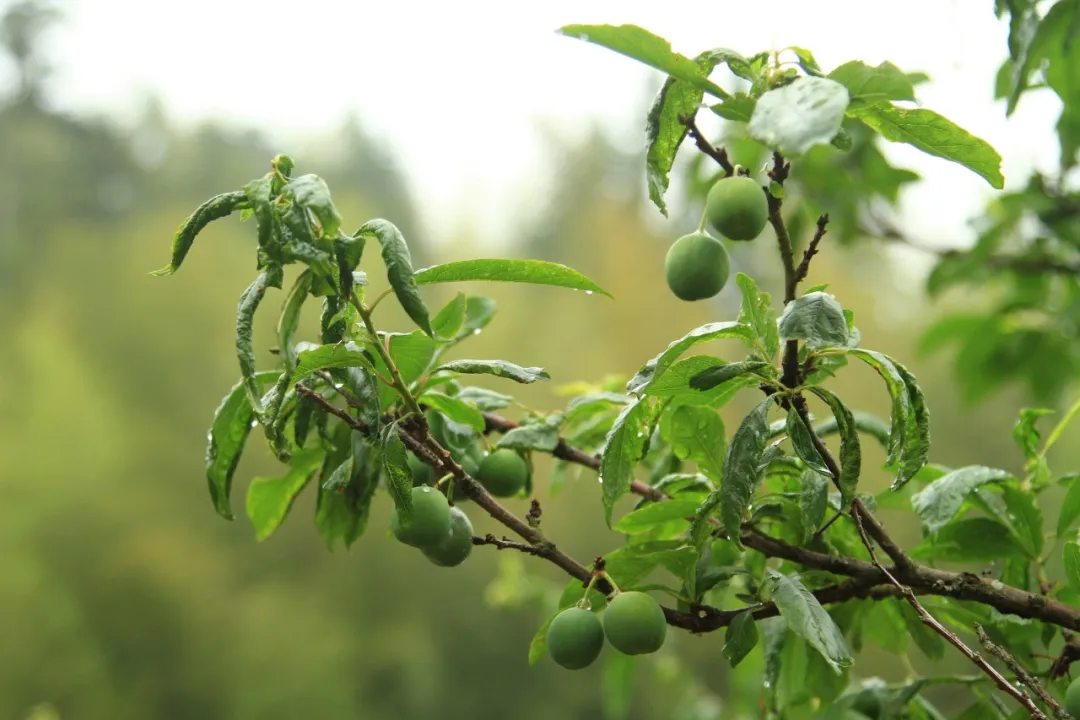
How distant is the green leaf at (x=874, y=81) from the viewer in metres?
0.39

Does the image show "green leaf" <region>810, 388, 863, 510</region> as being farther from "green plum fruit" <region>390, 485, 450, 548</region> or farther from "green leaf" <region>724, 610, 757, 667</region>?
"green plum fruit" <region>390, 485, 450, 548</region>

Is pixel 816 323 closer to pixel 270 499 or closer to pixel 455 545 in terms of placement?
pixel 455 545

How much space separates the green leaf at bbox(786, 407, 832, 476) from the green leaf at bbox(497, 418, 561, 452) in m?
0.18

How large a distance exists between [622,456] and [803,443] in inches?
3.8

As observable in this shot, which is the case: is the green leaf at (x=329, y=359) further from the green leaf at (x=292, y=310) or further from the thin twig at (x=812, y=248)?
the thin twig at (x=812, y=248)

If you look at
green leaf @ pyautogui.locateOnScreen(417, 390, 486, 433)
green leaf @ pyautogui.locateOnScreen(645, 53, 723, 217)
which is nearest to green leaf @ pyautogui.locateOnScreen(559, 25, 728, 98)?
green leaf @ pyautogui.locateOnScreen(645, 53, 723, 217)

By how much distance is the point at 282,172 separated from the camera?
1.41 feet

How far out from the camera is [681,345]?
0.42 m

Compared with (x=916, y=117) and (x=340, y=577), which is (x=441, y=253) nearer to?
(x=340, y=577)

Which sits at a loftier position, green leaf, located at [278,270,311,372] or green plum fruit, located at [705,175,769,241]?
green plum fruit, located at [705,175,769,241]

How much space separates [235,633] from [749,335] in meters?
2.97

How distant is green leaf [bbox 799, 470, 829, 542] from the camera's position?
475 mm

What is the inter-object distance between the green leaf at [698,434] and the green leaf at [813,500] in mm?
59

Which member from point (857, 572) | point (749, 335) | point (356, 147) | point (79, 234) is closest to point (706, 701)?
point (857, 572)
